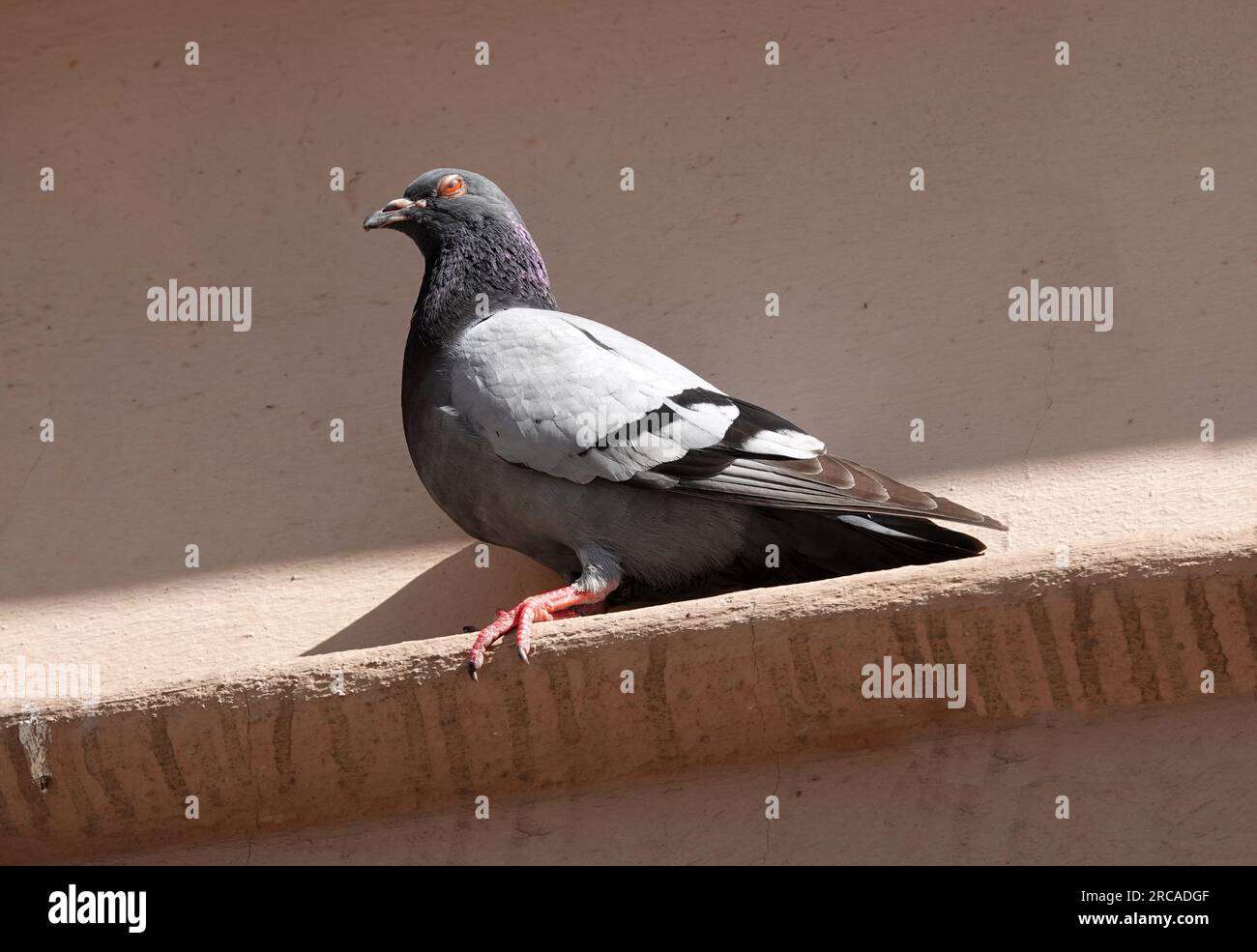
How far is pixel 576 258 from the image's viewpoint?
504 centimetres

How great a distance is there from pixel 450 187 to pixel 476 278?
0.32 m

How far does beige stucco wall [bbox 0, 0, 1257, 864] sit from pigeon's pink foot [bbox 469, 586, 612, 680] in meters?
0.56

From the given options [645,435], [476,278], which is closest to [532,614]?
[645,435]

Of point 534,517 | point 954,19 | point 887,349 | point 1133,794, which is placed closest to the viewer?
point 1133,794

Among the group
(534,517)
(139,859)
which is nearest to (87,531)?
(139,859)

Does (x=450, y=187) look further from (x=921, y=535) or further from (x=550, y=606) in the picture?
(x=921, y=535)

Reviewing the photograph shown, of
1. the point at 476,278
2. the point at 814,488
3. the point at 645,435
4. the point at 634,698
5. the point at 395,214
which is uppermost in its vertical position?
the point at 395,214

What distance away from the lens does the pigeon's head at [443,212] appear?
4457 millimetres

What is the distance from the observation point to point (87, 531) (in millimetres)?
4762

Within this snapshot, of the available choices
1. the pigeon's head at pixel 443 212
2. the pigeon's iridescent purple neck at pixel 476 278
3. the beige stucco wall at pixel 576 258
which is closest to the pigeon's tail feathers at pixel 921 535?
the beige stucco wall at pixel 576 258

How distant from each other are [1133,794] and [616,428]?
1483mm

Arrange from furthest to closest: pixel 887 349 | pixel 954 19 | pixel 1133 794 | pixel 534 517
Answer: pixel 954 19 < pixel 887 349 < pixel 534 517 < pixel 1133 794

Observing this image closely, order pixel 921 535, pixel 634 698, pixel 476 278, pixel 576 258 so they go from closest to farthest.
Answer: pixel 634 698, pixel 921 535, pixel 476 278, pixel 576 258

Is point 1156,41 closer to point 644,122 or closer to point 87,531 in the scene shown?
Answer: point 644,122
